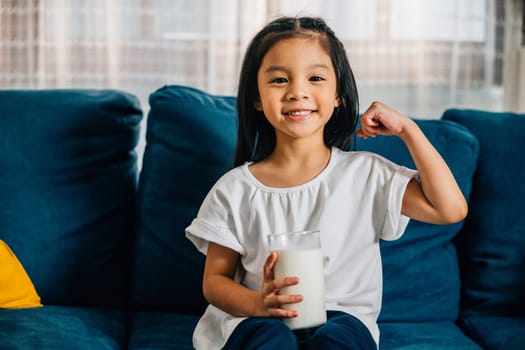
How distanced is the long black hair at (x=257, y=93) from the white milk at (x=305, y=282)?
45 centimetres

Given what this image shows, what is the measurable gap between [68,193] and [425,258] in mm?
952

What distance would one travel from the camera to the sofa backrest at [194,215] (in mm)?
1934

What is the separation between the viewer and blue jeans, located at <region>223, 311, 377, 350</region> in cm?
136

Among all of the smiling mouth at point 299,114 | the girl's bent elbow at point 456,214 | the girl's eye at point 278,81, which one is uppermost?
the girl's eye at point 278,81

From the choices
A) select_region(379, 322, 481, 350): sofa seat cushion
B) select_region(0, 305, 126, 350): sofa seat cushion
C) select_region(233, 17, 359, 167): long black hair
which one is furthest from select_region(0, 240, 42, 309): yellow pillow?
select_region(379, 322, 481, 350): sofa seat cushion

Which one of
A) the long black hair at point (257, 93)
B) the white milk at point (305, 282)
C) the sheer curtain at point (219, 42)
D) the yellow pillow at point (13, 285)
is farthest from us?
the sheer curtain at point (219, 42)

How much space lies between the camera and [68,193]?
6.57 ft

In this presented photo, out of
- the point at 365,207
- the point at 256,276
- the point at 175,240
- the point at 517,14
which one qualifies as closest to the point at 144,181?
the point at 175,240

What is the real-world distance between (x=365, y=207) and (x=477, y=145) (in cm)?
55

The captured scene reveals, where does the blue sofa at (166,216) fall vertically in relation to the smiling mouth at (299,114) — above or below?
below

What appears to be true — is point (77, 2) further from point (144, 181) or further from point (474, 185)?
point (474, 185)

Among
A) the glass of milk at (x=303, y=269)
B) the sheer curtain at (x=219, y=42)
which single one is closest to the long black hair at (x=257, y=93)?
the glass of milk at (x=303, y=269)

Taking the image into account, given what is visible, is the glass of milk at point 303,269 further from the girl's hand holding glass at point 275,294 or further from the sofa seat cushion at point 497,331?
the sofa seat cushion at point 497,331

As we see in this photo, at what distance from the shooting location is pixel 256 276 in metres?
1.62
